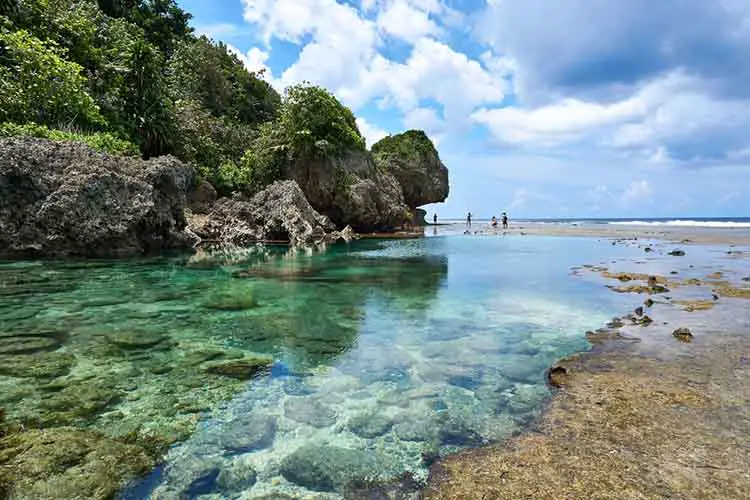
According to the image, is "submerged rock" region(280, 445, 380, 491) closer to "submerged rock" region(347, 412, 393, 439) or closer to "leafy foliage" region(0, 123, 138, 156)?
"submerged rock" region(347, 412, 393, 439)

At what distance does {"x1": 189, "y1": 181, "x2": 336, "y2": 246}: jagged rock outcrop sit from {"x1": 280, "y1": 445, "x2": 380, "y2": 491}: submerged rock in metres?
26.2

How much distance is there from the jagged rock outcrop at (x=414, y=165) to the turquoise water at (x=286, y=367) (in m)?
45.2

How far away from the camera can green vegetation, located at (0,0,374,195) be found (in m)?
22.2

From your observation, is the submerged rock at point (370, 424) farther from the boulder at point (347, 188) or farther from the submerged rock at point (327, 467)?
the boulder at point (347, 188)

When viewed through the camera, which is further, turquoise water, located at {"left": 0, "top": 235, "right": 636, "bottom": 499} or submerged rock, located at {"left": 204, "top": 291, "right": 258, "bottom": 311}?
submerged rock, located at {"left": 204, "top": 291, "right": 258, "bottom": 311}

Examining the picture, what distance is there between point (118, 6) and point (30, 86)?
27838mm

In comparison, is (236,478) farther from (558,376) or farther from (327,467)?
(558,376)

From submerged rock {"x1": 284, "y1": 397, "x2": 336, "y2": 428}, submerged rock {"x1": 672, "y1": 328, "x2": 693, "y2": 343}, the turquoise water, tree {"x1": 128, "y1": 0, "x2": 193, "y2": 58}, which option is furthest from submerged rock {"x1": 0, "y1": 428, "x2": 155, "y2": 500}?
tree {"x1": 128, "y1": 0, "x2": 193, "y2": 58}

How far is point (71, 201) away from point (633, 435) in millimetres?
20909

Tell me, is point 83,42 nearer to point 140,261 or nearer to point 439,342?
point 140,261

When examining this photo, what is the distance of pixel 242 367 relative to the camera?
22.0 ft

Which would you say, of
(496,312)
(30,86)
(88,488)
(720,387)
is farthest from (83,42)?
(720,387)

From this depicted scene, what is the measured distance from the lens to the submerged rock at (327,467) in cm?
382

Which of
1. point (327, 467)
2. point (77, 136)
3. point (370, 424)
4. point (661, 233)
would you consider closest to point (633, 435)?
point (370, 424)
